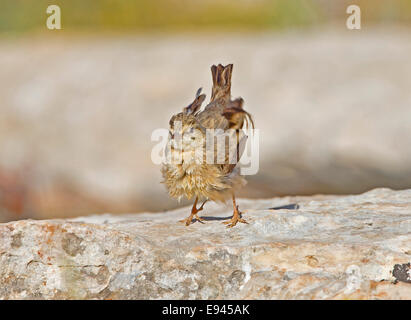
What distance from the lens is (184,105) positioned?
1154 cm

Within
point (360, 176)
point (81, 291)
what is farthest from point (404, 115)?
point (81, 291)

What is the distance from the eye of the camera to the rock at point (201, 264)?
4469 millimetres

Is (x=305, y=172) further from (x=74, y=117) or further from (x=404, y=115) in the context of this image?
(x=74, y=117)

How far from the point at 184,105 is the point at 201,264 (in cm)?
703

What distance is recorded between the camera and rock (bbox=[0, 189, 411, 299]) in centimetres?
447

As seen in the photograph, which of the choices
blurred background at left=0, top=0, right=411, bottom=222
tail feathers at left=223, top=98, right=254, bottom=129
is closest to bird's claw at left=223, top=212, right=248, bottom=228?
tail feathers at left=223, top=98, right=254, bottom=129

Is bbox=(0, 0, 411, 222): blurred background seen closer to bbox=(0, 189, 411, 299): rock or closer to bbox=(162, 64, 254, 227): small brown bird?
bbox=(162, 64, 254, 227): small brown bird

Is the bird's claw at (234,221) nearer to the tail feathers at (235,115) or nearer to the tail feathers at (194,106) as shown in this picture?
the tail feathers at (235,115)

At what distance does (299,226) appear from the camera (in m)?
5.47

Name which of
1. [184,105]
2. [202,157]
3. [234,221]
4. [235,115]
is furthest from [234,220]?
[184,105]

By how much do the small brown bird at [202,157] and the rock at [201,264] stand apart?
1.88 ft

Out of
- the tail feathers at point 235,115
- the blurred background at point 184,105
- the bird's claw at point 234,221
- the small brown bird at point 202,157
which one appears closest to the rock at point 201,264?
the bird's claw at point 234,221

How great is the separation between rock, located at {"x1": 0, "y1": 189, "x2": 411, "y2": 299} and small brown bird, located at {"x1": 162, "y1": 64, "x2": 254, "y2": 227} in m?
0.57

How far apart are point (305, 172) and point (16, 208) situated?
4830 millimetres
